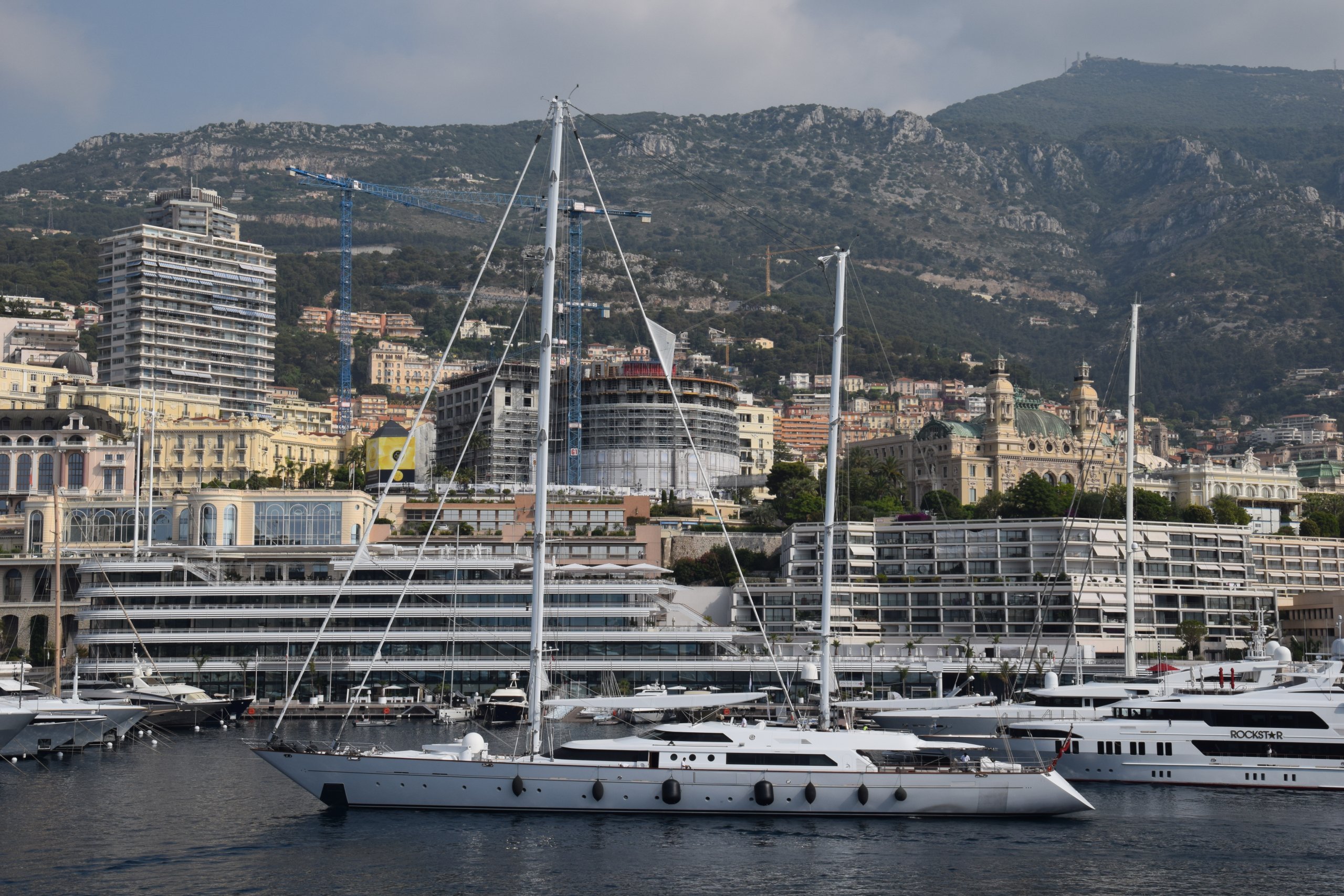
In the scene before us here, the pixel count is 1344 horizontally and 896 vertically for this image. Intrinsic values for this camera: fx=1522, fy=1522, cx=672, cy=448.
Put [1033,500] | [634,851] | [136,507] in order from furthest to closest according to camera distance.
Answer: [1033,500] → [136,507] → [634,851]

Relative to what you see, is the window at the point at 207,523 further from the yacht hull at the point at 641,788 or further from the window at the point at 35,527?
the yacht hull at the point at 641,788

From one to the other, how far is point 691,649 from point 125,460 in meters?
76.9

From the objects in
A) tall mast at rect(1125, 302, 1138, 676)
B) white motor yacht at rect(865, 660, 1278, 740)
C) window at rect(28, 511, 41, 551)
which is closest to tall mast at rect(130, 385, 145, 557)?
window at rect(28, 511, 41, 551)

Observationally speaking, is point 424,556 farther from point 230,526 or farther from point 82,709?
point 82,709

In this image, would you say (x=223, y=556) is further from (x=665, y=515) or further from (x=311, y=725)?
(x=665, y=515)

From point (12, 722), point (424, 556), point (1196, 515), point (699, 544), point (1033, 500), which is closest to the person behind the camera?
point (12, 722)

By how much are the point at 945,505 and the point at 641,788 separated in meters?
131

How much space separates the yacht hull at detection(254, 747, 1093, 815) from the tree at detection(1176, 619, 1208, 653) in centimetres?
8664

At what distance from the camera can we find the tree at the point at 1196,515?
6658 inches

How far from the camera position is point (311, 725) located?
332ft

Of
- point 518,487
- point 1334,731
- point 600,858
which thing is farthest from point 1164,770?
point 518,487

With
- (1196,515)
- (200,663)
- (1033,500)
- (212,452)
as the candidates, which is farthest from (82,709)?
(1196,515)

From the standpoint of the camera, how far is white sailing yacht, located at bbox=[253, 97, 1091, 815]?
55.8 metres

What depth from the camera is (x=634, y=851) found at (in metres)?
51.6
